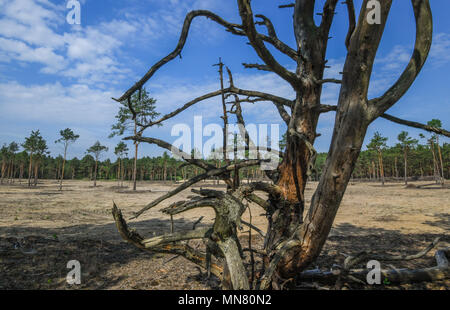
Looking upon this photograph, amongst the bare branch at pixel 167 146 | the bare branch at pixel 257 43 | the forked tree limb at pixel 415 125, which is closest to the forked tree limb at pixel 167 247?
the bare branch at pixel 167 146

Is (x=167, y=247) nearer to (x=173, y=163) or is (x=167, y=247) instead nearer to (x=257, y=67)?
(x=257, y=67)

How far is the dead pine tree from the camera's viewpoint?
6.86ft

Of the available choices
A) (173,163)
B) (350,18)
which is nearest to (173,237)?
(350,18)

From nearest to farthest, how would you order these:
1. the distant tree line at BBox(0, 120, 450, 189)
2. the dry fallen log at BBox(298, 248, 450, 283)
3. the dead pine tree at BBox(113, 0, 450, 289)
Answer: the dead pine tree at BBox(113, 0, 450, 289) < the dry fallen log at BBox(298, 248, 450, 283) < the distant tree line at BBox(0, 120, 450, 189)

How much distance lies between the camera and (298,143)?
292 centimetres

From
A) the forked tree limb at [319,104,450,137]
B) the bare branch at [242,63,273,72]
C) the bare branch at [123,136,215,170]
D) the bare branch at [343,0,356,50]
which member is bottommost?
the bare branch at [123,136,215,170]

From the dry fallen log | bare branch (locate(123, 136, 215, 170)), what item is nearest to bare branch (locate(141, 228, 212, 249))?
bare branch (locate(123, 136, 215, 170))

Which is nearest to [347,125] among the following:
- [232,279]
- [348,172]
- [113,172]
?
[348,172]

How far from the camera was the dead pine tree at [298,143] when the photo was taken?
209 cm

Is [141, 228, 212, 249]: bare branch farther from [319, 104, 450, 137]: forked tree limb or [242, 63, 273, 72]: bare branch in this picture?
[319, 104, 450, 137]: forked tree limb

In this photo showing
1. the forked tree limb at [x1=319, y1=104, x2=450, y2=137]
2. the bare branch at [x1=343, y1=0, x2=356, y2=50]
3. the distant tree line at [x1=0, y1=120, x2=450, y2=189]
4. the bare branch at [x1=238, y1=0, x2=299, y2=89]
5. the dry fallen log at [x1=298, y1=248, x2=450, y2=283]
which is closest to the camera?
the bare branch at [x1=238, y1=0, x2=299, y2=89]

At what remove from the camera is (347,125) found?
2.13m

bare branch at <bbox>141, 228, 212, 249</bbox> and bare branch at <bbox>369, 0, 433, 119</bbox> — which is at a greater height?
bare branch at <bbox>369, 0, 433, 119</bbox>
